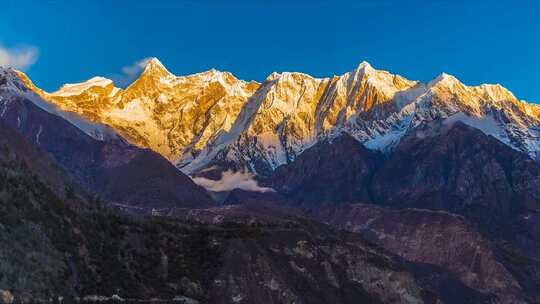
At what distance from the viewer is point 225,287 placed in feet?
639

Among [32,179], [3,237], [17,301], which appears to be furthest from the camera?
[32,179]

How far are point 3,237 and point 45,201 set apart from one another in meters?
31.1

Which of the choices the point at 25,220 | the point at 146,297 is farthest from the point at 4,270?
the point at 146,297

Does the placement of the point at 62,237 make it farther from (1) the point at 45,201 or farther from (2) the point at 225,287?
(2) the point at 225,287

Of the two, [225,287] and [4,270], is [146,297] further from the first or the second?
[4,270]

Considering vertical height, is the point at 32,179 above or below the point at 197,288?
above

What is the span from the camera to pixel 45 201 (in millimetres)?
176000

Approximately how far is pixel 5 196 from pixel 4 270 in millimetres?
29051

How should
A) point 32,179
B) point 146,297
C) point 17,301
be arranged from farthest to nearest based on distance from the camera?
point 32,179, point 146,297, point 17,301

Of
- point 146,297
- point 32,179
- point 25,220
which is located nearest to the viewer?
point 25,220

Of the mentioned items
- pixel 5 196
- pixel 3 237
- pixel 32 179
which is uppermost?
pixel 32 179

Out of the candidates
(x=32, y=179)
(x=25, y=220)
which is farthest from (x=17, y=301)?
(x=32, y=179)

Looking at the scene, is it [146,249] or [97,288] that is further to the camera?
[146,249]

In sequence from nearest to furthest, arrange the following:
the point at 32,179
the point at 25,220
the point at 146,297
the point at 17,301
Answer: the point at 17,301
the point at 25,220
the point at 146,297
the point at 32,179
